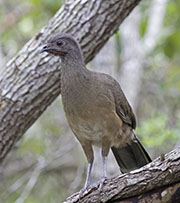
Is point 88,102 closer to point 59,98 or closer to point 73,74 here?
point 73,74

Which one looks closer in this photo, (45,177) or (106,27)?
(106,27)

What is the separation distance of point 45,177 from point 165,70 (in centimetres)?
302

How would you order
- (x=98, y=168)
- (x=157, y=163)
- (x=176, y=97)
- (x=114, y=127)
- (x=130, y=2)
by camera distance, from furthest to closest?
(x=176, y=97)
(x=98, y=168)
(x=130, y=2)
(x=114, y=127)
(x=157, y=163)

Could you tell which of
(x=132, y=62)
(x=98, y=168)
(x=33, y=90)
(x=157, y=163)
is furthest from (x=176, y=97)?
(x=157, y=163)

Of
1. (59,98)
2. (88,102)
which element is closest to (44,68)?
(88,102)

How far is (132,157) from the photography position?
173 inches

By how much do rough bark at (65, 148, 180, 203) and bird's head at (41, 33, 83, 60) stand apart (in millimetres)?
1274

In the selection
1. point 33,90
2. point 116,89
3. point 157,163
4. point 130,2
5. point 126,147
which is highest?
point 130,2

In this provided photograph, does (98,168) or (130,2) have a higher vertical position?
(130,2)

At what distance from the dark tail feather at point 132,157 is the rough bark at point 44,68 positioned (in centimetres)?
91

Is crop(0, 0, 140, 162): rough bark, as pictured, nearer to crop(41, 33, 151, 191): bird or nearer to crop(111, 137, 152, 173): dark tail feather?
crop(41, 33, 151, 191): bird

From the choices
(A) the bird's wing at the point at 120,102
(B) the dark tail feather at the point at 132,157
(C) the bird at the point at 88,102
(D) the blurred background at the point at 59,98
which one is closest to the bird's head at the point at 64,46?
(C) the bird at the point at 88,102

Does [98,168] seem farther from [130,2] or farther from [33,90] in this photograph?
[130,2]

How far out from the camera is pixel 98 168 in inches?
247
